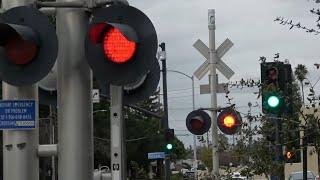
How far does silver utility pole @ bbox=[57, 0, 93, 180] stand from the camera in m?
5.73

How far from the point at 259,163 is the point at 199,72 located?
9202 millimetres

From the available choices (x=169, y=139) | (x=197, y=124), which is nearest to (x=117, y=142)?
(x=197, y=124)

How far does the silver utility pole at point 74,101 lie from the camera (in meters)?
5.73

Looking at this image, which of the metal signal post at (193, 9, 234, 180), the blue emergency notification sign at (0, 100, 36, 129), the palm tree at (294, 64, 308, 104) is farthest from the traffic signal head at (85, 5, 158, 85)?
the metal signal post at (193, 9, 234, 180)

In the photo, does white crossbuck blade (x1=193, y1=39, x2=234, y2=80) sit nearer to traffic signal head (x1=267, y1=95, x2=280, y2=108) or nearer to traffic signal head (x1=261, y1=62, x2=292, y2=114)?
traffic signal head (x1=261, y1=62, x2=292, y2=114)

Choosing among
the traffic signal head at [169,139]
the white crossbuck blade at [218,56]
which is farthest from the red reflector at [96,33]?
the traffic signal head at [169,139]

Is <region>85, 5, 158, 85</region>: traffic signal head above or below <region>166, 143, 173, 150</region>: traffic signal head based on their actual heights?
above

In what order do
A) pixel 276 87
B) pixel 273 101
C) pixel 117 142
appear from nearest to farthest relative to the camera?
pixel 117 142
pixel 276 87
pixel 273 101

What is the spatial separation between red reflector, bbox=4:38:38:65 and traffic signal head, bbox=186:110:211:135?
13673 mm

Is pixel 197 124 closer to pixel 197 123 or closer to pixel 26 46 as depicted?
pixel 197 123

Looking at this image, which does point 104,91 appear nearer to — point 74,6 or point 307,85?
point 74,6

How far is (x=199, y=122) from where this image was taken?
62.7ft

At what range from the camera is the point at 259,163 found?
1006 centimetres

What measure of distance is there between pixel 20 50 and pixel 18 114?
68 centimetres
